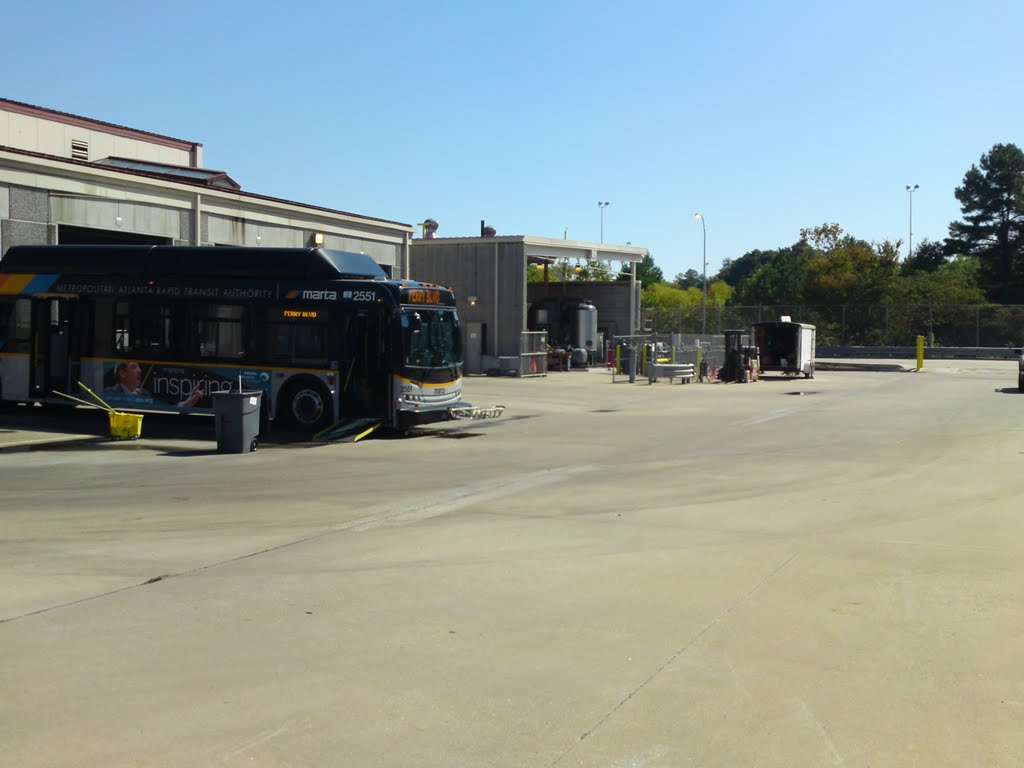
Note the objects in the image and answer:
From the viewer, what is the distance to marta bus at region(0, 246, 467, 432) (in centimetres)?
2022

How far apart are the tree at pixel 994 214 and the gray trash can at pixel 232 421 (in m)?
88.2

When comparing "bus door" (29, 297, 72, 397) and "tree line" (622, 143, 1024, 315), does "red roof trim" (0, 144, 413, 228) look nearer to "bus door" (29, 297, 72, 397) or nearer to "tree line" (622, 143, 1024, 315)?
"bus door" (29, 297, 72, 397)

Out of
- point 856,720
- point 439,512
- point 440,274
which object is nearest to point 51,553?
point 439,512

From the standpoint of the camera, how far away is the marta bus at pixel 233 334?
2022 centimetres

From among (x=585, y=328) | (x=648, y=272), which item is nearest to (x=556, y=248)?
(x=585, y=328)

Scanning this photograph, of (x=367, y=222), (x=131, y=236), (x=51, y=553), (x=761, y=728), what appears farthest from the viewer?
(x=367, y=222)

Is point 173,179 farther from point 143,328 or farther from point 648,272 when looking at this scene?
point 648,272

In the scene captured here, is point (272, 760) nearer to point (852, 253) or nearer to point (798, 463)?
point (798, 463)

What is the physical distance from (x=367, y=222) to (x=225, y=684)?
33.6m

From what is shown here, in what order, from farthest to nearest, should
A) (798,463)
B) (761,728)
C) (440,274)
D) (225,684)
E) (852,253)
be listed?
(852,253), (440,274), (798,463), (225,684), (761,728)

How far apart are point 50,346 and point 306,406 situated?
5.89 meters

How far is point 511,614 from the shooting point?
750 centimetres

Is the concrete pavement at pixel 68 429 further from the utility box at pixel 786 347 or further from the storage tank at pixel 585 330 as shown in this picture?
the storage tank at pixel 585 330

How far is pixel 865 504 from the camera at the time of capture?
12562mm
